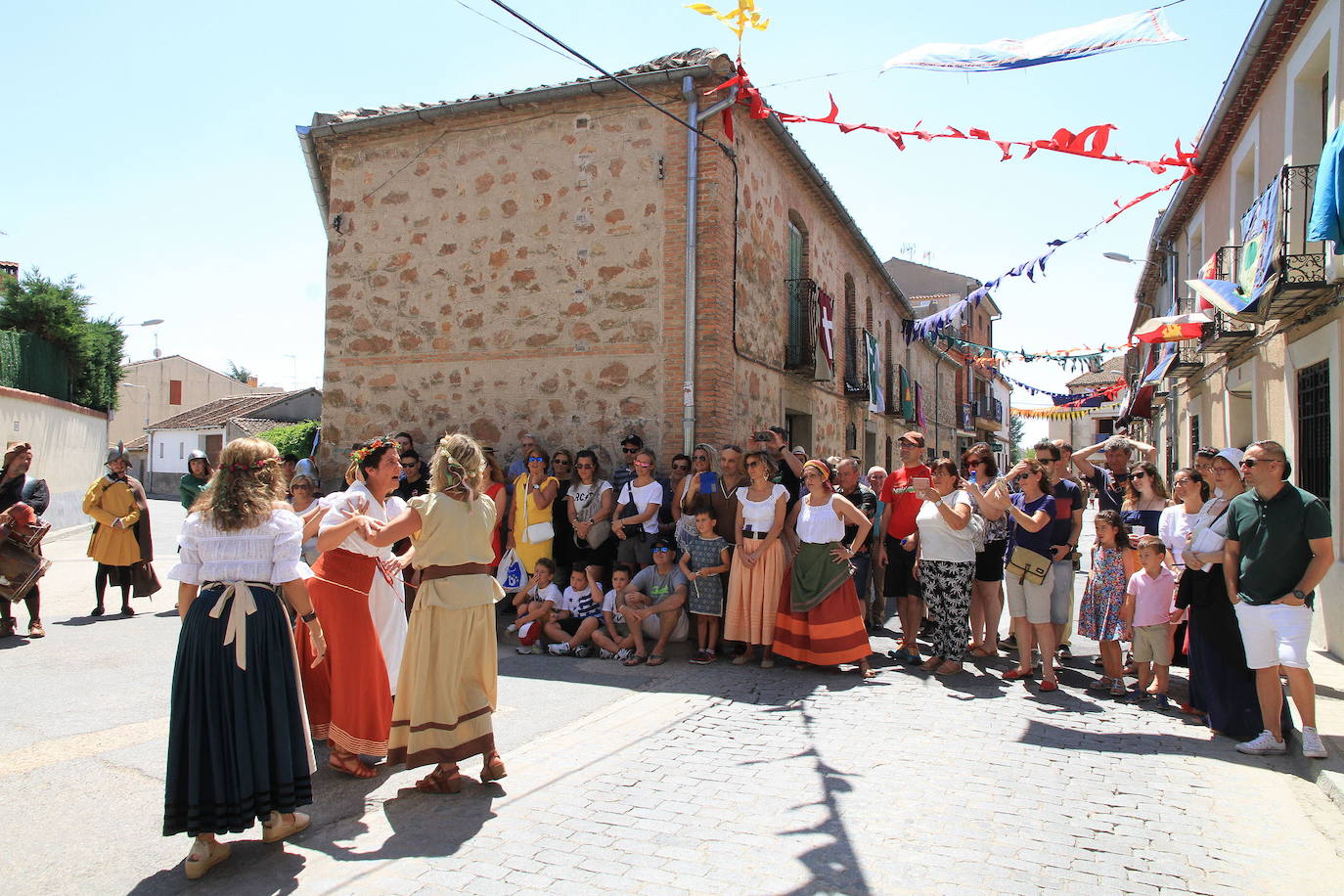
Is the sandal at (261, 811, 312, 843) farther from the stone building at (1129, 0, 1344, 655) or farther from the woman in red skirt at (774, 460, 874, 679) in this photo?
the stone building at (1129, 0, 1344, 655)

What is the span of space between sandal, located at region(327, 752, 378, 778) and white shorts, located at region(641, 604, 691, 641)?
9.87 feet

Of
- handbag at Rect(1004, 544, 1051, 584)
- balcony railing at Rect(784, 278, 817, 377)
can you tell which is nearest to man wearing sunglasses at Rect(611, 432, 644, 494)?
handbag at Rect(1004, 544, 1051, 584)

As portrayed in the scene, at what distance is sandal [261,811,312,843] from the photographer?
134 inches

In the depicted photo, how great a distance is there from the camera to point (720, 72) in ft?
29.4

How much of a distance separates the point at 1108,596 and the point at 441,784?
15.3 feet

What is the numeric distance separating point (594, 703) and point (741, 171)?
6461 mm

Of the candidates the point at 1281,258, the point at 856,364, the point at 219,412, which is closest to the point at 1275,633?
the point at 1281,258

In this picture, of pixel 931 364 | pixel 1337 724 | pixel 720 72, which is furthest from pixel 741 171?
pixel 931 364

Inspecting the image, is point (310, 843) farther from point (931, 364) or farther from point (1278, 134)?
point (931, 364)

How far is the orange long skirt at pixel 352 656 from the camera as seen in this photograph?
4234 millimetres

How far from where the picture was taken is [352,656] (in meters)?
4.23

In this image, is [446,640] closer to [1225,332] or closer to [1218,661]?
[1218,661]

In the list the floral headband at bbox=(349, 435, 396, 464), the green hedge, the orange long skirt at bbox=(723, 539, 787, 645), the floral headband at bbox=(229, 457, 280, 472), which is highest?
the green hedge

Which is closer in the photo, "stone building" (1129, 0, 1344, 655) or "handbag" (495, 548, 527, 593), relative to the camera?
"stone building" (1129, 0, 1344, 655)
